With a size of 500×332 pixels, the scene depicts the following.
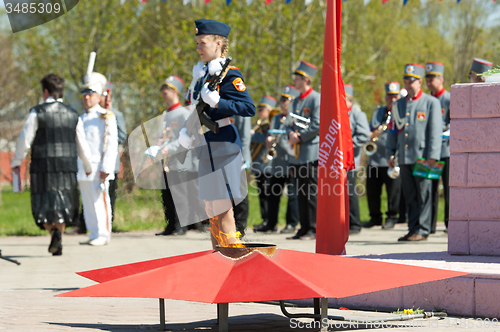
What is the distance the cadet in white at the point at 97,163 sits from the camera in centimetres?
1011

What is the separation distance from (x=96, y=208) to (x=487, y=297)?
21.3ft

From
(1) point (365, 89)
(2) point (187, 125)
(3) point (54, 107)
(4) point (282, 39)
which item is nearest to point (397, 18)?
(1) point (365, 89)

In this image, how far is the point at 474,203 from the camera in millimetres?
6199

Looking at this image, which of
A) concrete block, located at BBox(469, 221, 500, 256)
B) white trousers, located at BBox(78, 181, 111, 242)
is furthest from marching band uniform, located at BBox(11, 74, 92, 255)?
concrete block, located at BBox(469, 221, 500, 256)

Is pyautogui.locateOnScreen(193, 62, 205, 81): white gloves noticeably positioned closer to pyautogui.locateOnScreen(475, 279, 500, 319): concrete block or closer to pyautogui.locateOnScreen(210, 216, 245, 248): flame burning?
pyautogui.locateOnScreen(210, 216, 245, 248): flame burning

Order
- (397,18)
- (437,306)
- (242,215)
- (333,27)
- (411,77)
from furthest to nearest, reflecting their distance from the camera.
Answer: (397,18) < (242,215) < (411,77) < (333,27) < (437,306)

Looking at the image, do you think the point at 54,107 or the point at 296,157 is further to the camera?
the point at 296,157

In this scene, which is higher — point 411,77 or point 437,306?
point 411,77

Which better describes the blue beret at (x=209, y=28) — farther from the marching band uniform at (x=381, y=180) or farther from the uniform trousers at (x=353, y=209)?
the marching band uniform at (x=381, y=180)

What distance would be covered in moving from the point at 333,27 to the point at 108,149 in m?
4.79

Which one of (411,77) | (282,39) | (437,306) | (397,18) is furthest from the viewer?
(397,18)

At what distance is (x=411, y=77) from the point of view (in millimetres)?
9555

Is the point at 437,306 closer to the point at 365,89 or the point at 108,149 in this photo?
the point at 108,149

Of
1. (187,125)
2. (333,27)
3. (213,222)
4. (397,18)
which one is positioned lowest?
(213,222)
